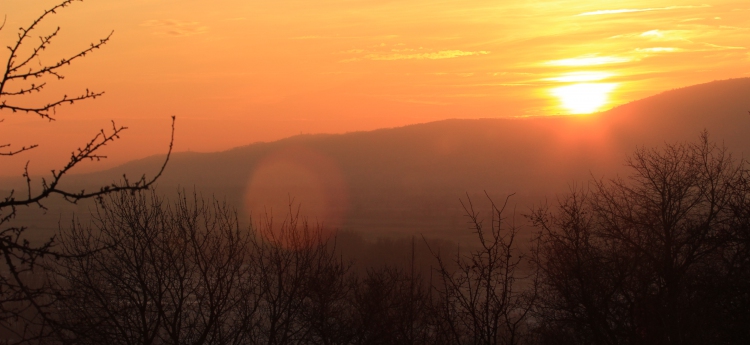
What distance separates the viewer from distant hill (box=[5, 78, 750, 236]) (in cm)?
6894

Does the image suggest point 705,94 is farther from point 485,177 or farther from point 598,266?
point 598,266

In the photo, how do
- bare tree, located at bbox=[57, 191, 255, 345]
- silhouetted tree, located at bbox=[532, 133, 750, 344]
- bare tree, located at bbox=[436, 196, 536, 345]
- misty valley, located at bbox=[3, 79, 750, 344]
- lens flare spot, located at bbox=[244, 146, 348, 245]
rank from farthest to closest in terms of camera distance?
lens flare spot, located at bbox=[244, 146, 348, 245], silhouetted tree, located at bbox=[532, 133, 750, 344], bare tree, located at bbox=[57, 191, 255, 345], misty valley, located at bbox=[3, 79, 750, 344], bare tree, located at bbox=[436, 196, 536, 345]

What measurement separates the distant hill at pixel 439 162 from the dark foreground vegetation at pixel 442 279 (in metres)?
34.6

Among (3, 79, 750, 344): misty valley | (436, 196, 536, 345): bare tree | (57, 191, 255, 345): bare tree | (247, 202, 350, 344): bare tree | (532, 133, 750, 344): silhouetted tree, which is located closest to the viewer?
(436, 196, 536, 345): bare tree

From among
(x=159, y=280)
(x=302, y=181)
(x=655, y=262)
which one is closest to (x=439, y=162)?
(x=302, y=181)

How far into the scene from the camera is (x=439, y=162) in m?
116

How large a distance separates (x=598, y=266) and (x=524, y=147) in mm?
99554

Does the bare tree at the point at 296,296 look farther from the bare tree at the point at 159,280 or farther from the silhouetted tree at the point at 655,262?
the silhouetted tree at the point at 655,262

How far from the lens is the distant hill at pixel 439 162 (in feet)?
226

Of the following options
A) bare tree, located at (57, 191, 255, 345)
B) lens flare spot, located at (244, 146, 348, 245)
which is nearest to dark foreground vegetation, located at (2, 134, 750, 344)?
bare tree, located at (57, 191, 255, 345)

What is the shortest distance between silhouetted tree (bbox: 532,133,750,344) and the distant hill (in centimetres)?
3397

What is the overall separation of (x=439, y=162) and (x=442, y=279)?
108389 mm

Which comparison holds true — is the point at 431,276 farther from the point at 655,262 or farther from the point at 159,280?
the point at 655,262

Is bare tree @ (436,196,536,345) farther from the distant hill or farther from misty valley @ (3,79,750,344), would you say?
the distant hill
